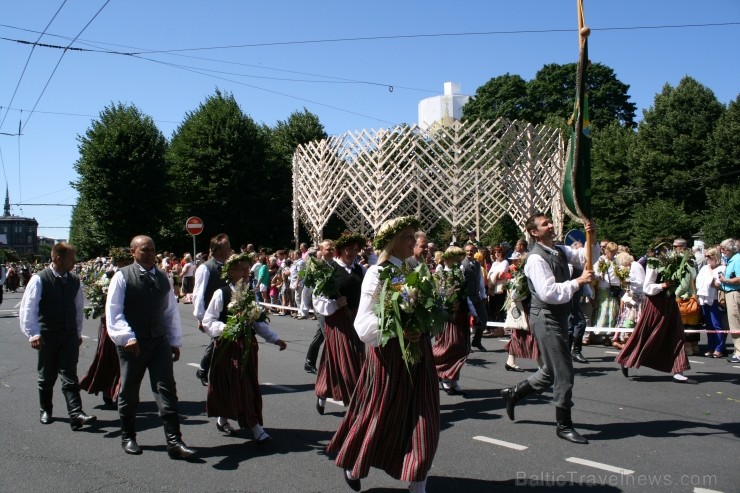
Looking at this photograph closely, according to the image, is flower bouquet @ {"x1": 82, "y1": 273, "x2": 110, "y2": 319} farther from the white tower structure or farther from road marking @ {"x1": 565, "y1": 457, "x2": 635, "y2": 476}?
the white tower structure

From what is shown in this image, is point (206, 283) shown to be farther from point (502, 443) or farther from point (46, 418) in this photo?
point (502, 443)

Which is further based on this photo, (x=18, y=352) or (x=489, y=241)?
(x=489, y=241)

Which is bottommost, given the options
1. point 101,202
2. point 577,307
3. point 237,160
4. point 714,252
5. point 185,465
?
point 185,465

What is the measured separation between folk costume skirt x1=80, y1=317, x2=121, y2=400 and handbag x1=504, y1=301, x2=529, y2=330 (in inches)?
197

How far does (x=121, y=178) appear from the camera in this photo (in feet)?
117

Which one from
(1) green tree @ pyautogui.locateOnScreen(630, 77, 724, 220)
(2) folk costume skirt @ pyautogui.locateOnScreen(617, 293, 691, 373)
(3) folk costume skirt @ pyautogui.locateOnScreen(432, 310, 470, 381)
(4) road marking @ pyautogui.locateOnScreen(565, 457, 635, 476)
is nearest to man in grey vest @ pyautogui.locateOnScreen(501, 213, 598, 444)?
(4) road marking @ pyautogui.locateOnScreen(565, 457, 635, 476)

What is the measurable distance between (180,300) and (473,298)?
1642 cm

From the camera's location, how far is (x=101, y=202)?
35.8 m

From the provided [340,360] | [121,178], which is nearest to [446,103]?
[121,178]

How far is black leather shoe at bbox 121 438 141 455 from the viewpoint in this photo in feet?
19.5

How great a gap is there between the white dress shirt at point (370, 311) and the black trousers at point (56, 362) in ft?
12.3

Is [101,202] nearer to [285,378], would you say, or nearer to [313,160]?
[313,160]

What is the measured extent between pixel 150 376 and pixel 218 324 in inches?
32.9

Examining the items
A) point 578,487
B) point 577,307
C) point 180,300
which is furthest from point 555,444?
point 180,300
